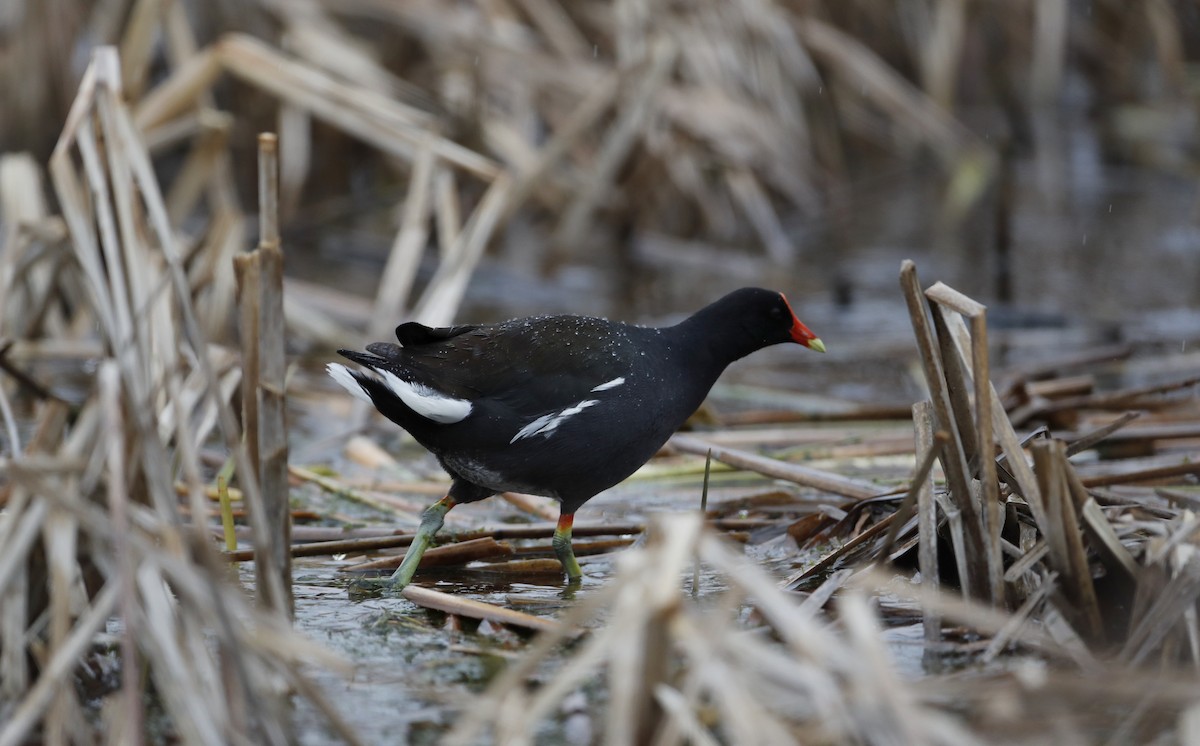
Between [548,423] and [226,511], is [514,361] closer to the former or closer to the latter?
[548,423]

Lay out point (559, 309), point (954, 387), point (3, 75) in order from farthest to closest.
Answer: point (3, 75) → point (559, 309) → point (954, 387)

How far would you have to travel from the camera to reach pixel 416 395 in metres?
3.13

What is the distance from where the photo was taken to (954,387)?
2.60m

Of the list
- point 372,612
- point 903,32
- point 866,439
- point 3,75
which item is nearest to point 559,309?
point 866,439

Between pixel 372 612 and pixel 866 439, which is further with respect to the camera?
pixel 866 439

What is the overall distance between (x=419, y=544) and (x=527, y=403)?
15.5 inches

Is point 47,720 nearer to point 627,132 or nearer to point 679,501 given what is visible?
point 679,501

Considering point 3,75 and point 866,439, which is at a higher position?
point 3,75

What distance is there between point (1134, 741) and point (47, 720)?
1533 millimetres

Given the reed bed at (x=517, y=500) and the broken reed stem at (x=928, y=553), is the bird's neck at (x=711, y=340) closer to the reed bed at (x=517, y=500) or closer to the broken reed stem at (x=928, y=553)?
the reed bed at (x=517, y=500)

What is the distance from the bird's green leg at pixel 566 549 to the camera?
3.18 metres

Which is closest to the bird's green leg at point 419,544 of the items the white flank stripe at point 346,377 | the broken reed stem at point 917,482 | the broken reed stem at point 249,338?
the white flank stripe at point 346,377

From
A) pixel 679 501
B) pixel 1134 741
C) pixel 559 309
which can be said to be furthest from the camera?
pixel 559 309

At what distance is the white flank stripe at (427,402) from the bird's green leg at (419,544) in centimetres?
22
